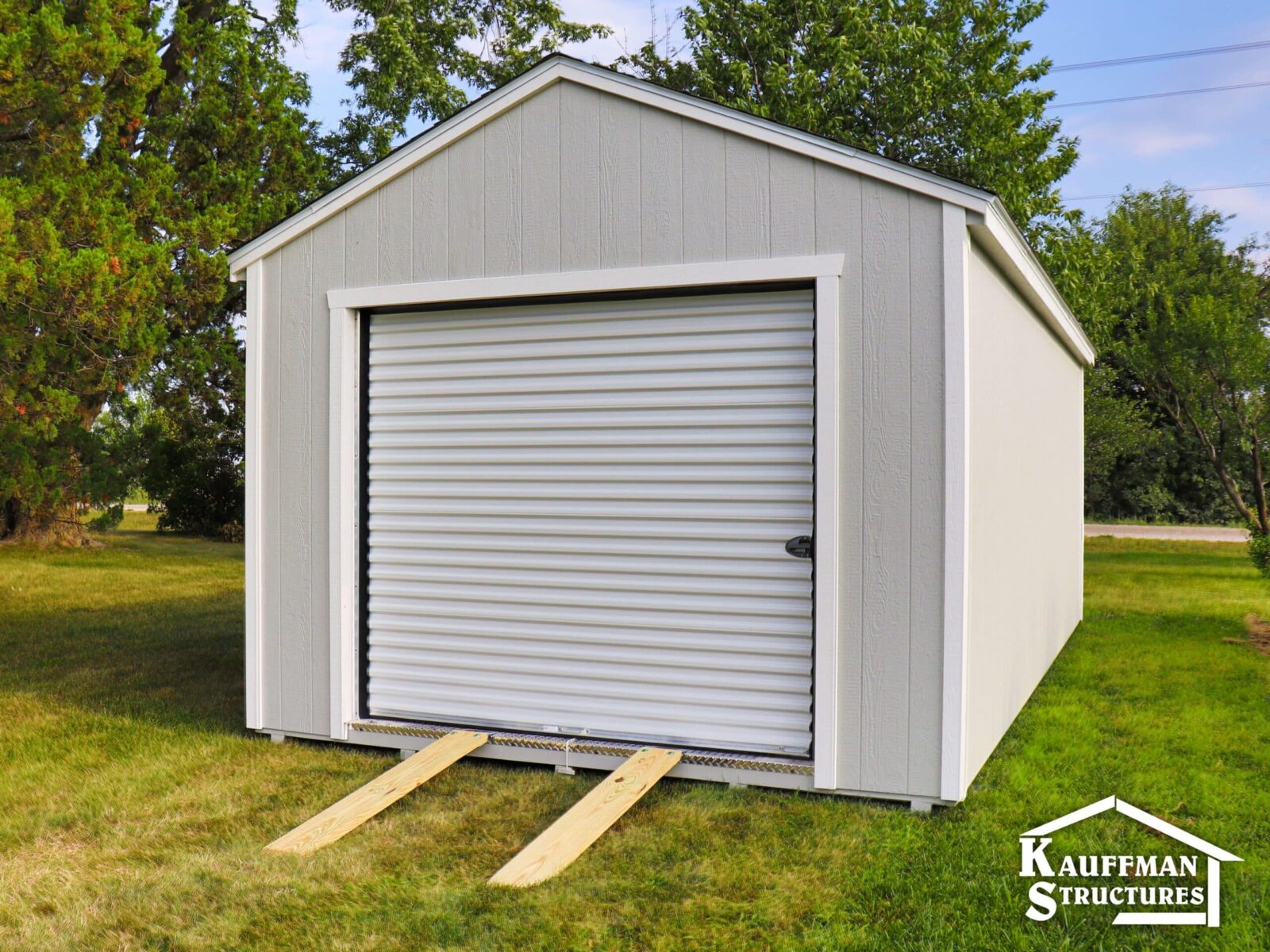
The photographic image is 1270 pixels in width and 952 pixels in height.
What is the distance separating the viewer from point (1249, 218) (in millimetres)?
24406

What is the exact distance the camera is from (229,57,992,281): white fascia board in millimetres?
4164

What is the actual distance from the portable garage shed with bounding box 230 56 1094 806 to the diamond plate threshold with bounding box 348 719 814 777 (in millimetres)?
16

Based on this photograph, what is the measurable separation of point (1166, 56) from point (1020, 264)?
21.5 m

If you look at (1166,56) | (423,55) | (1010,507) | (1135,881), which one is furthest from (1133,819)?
(1166,56)

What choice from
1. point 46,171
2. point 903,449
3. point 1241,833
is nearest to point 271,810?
point 903,449

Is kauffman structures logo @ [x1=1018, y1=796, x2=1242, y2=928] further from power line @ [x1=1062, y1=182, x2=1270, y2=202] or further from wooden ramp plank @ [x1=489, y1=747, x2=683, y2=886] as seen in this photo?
power line @ [x1=1062, y1=182, x2=1270, y2=202]

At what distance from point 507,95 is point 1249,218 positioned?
2503 cm

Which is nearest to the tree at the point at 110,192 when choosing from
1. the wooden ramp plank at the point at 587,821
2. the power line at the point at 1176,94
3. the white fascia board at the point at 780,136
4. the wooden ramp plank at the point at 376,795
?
the white fascia board at the point at 780,136

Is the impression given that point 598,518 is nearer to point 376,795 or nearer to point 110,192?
point 376,795

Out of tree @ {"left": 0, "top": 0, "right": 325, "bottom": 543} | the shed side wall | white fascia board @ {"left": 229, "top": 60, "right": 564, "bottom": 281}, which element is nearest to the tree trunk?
tree @ {"left": 0, "top": 0, "right": 325, "bottom": 543}

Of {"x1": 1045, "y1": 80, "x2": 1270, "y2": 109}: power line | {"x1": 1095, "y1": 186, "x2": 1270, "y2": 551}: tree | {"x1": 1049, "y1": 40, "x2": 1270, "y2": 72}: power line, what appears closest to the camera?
{"x1": 1095, "y1": 186, "x2": 1270, "y2": 551}: tree

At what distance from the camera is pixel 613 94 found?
15.4 ft

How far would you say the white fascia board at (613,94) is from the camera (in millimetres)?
4164

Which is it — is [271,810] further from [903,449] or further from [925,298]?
[925,298]
